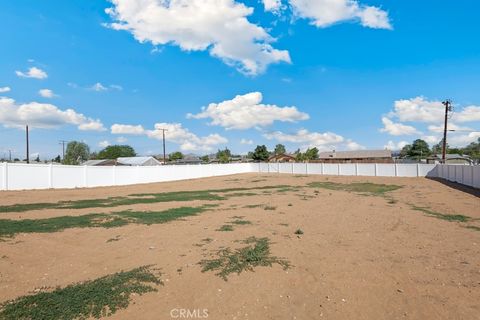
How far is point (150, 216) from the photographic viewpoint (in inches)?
487

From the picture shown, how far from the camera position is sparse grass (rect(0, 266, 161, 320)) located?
4281 millimetres

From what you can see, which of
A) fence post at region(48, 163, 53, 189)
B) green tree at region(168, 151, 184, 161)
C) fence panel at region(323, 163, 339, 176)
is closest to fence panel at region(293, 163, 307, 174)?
fence panel at region(323, 163, 339, 176)

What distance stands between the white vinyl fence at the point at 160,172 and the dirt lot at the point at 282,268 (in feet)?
41.0

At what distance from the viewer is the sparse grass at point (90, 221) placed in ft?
31.2

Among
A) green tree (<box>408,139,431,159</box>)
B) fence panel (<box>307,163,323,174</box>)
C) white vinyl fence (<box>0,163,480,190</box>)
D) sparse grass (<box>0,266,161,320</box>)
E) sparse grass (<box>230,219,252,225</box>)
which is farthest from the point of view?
green tree (<box>408,139,431,159</box>)

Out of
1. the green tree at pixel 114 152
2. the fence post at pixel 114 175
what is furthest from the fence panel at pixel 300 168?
the green tree at pixel 114 152

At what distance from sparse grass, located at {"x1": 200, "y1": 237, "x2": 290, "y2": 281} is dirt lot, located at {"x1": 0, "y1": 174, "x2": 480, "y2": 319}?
0.13 metres

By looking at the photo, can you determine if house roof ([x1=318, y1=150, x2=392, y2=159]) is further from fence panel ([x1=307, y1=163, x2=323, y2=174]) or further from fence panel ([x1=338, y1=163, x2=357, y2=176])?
fence panel ([x1=338, y1=163, x2=357, y2=176])

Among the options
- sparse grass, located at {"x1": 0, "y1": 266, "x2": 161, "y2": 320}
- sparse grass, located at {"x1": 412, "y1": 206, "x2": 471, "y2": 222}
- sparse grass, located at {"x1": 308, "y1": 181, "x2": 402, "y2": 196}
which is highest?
sparse grass, located at {"x1": 0, "y1": 266, "x2": 161, "y2": 320}

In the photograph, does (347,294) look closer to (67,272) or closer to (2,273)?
(67,272)

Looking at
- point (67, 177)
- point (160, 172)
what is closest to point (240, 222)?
point (67, 177)

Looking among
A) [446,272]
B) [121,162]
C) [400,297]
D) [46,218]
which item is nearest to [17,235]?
[46,218]

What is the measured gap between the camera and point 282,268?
627 cm

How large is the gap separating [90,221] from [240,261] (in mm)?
6864
